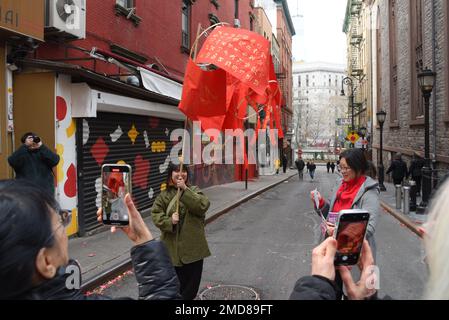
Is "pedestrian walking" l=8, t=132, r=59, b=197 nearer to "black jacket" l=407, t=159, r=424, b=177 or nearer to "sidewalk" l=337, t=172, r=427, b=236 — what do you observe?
"sidewalk" l=337, t=172, r=427, b=236

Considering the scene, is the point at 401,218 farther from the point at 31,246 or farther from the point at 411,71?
the point at 31,246

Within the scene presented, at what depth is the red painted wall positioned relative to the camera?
9.62m

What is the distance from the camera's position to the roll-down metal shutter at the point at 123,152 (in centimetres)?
884

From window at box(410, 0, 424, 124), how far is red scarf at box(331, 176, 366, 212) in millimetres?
16002

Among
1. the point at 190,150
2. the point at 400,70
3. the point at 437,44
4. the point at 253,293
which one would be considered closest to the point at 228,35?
the point at 253,293

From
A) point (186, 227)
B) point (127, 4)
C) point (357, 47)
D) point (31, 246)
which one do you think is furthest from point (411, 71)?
point (357, 47)

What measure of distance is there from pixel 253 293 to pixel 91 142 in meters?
5.39

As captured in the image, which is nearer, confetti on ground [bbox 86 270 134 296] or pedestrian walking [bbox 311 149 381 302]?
pedestrian walking [bbox 311 149 381 302]

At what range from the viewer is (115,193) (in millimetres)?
2447

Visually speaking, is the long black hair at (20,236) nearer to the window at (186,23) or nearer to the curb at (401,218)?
the curb at (401,218)

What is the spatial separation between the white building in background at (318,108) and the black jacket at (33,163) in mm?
56882

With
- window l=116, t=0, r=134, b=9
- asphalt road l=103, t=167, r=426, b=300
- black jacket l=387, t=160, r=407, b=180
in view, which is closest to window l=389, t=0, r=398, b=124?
black jacket l=387, t=160, r=407, b=180

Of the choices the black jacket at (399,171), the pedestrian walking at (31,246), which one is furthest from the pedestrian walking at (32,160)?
the black jacket at (399,171)

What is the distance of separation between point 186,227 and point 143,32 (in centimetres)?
977
